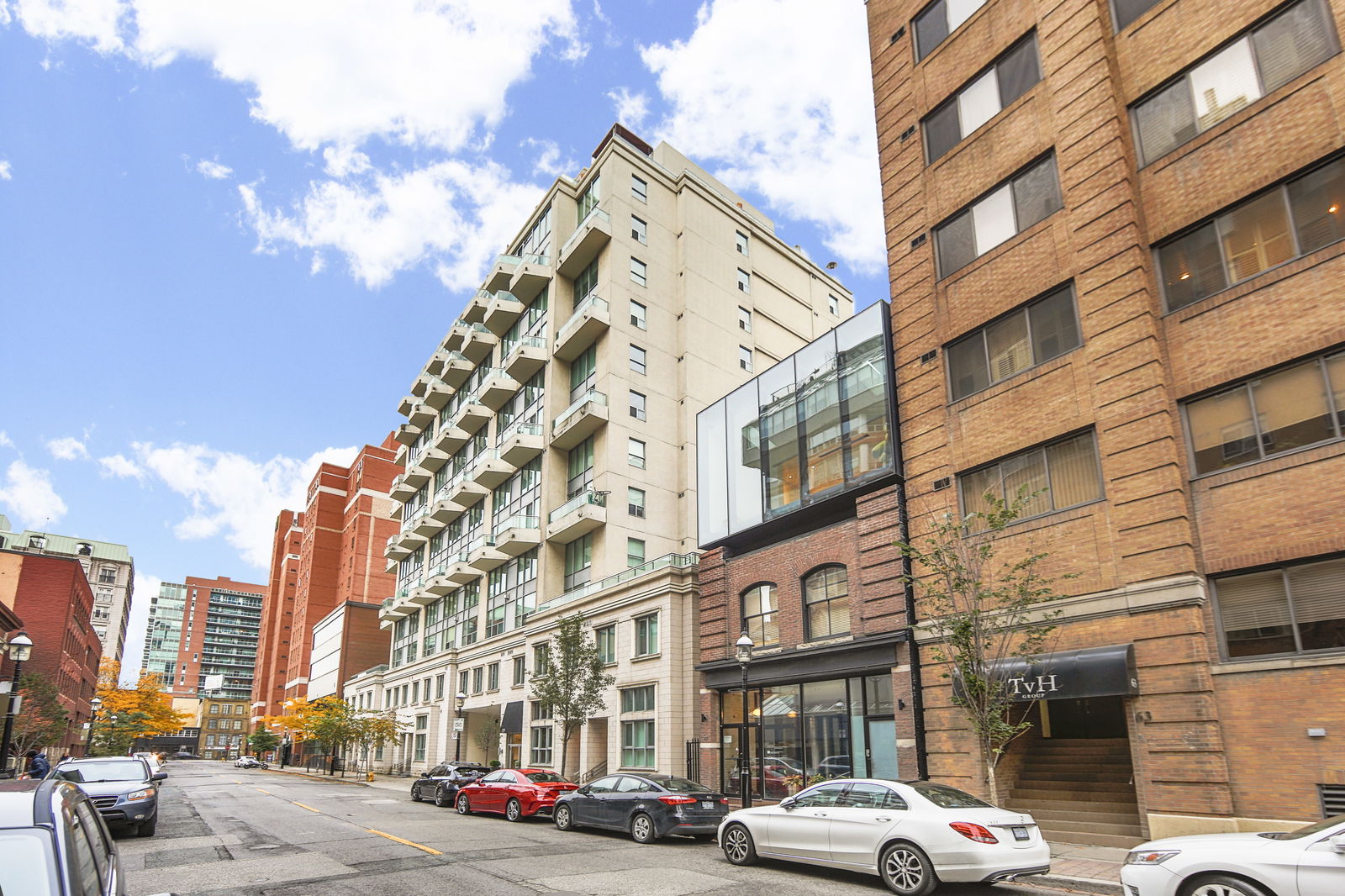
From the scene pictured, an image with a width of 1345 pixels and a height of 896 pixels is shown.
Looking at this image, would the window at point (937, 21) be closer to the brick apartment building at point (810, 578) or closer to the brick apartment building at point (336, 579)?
the brick apartment building at point (810, 578)

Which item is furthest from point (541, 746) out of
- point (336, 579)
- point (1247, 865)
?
A: point (336, 579)

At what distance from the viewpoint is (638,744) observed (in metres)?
29.6

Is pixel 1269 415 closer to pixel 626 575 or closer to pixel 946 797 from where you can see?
pixel 946 797

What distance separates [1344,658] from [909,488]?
930cm

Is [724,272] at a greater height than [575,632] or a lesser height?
greater

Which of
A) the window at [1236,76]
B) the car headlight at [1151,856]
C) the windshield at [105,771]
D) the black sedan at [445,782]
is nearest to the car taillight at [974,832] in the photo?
the car headlight at [1151,856]

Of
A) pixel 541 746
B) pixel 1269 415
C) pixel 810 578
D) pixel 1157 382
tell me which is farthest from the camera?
pixel 541 746

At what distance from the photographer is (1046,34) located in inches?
774

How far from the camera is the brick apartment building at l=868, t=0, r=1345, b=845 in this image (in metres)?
13.9

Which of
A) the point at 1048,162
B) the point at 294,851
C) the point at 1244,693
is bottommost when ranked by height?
the point at 294,851

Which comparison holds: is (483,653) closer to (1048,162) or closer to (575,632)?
(575,632)

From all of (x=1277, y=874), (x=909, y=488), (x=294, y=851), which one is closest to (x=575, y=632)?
(x=909, y=488)

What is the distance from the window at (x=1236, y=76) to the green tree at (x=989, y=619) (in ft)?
26.2

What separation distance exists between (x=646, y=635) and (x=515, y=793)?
9505 mm
